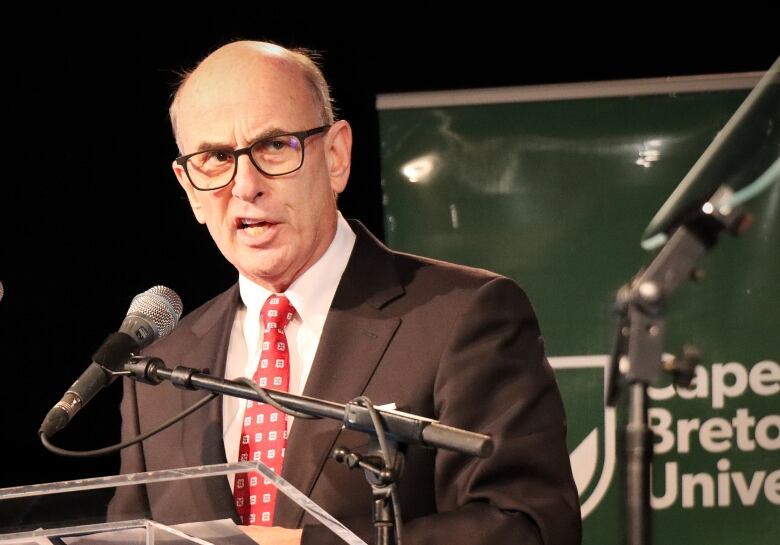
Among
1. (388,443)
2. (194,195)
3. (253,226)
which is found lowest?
(388,443)

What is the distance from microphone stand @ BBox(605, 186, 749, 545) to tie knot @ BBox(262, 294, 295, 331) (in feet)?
4.69

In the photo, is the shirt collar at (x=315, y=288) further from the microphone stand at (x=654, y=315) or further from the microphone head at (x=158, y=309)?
the microphone stand at (x=654, y=315)

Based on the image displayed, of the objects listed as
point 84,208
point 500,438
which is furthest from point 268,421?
point 84,208

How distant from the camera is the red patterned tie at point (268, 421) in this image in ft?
8.34

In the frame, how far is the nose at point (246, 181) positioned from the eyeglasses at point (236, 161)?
0.01m

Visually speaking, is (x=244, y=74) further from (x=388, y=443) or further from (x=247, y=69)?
(x=388, y=443)

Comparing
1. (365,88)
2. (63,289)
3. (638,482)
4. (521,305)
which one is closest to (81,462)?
(63,289)

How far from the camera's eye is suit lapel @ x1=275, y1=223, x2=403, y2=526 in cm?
254

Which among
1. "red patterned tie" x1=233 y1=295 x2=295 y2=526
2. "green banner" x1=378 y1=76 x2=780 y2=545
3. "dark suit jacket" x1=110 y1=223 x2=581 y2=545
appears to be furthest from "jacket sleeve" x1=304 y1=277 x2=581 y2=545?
"green banner" x1=378 y1=76 x2=780 y2=545

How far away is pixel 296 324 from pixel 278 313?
5cm

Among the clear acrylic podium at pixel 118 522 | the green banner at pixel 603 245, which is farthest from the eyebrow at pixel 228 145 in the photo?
the green banner at pixel 603 245

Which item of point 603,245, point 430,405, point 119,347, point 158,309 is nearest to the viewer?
point 119,347

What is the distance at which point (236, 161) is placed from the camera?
2.70 metres

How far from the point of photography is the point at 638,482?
4.66 ft
